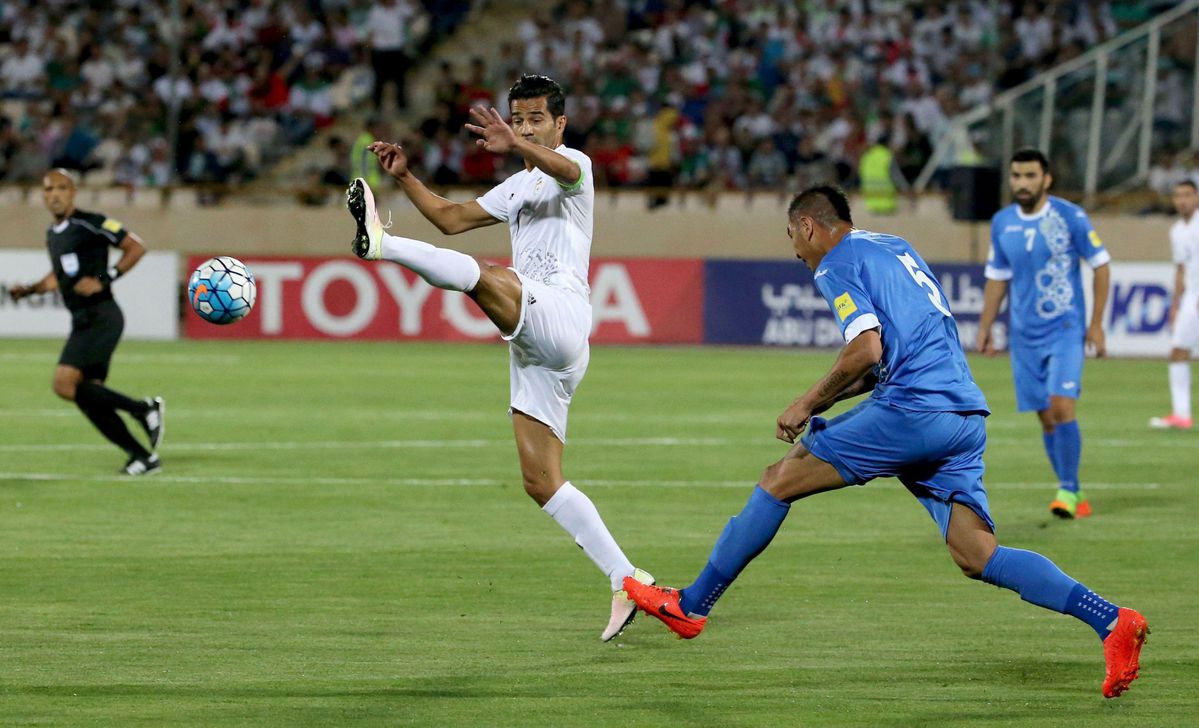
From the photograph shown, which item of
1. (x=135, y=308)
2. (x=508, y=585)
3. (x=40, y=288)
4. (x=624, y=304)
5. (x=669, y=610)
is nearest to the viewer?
(x=669, y=610)

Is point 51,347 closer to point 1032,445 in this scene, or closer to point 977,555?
point 1032,445

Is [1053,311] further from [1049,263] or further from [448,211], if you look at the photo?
[448,211]

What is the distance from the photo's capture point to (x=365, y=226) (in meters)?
6.69

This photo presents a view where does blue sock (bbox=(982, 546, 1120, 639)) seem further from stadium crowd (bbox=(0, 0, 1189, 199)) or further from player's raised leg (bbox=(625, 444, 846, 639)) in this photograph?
stadium crowd (bbox=(0, 0, 1189, 199))

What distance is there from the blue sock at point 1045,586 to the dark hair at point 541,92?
2.58 m

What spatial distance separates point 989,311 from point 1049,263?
48cm

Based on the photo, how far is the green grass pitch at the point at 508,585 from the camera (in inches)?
242

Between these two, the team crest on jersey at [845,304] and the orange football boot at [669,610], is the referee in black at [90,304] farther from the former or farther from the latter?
the team crest on jersey at [845,304]

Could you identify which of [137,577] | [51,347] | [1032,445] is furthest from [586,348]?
[51,347]

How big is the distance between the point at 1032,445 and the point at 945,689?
8.94 m

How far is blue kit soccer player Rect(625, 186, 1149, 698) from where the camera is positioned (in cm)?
629

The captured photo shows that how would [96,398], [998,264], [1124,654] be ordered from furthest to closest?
[96,398] → [998,264] → [1124,654]

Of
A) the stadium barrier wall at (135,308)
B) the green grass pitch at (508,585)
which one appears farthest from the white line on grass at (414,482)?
the stadium barrier wall at (135,308)

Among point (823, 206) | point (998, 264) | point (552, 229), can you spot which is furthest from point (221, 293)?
point (998, 264)
